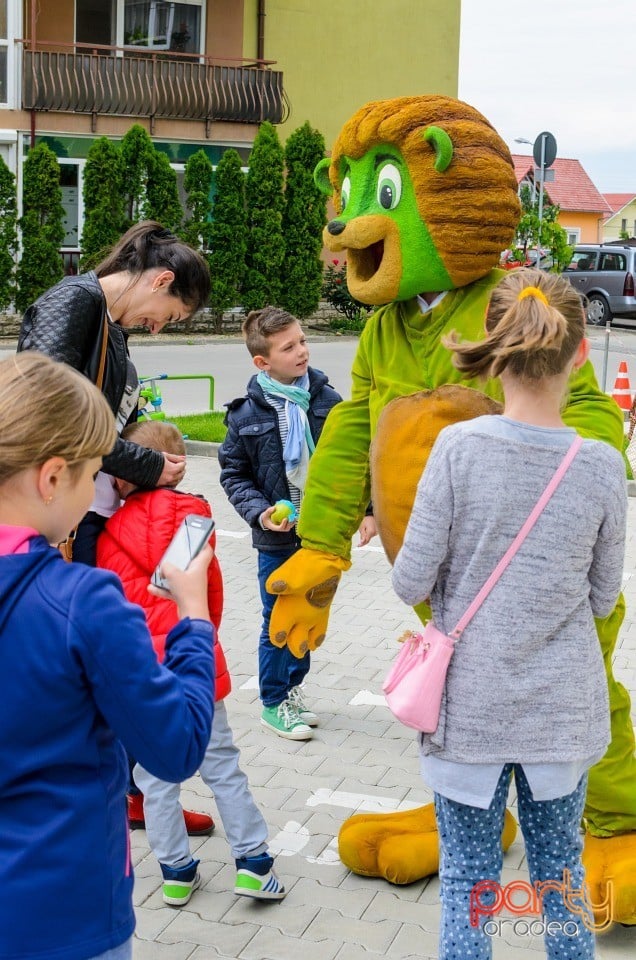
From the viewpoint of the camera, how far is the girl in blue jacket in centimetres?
199

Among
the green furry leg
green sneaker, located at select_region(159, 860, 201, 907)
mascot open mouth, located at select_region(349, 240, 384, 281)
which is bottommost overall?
green sneaker, located at select_region(159, 860, 201, 907)

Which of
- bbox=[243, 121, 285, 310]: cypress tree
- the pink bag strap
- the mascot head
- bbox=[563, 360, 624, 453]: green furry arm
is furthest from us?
bbox=[243, 121, 285, 310]: cypress tree

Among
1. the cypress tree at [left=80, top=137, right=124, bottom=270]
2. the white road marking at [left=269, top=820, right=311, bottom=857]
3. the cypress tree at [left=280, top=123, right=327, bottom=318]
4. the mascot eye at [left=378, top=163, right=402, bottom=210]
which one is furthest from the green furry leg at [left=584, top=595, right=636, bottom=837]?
the cypress tree at [left=280, top=123, right=327, bottom=318]

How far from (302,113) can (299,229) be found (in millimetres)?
4012

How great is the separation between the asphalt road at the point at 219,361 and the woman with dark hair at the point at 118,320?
9.13m

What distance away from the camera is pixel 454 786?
271cm

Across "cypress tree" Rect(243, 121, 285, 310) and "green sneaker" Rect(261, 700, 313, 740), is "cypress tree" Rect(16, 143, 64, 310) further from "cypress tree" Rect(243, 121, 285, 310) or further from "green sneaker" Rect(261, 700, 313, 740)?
"green sneaker" Rect(261, 700, 313, 740)

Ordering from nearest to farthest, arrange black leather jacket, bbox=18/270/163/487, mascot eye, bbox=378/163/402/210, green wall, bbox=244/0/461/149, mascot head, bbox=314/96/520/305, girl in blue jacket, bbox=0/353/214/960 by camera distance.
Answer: girl in blue jacket, bbox=0/353/214/960 → black leather jacket, bbox=18/270/163/487 → mascot head, bbox=314/96/520/305 → mascot eye, bbox=378/163/402/210 → green wall, bbox=244/0/461/149

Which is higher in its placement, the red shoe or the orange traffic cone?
the orange traffic cone

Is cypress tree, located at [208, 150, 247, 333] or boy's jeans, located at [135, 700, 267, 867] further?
cypress tree, located at [208, 150, 247, 333]

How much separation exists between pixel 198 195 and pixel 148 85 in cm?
279

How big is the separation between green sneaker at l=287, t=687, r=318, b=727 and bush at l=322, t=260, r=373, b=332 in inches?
726

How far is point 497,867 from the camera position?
9.15 feet

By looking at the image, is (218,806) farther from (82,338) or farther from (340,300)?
(340,300)
